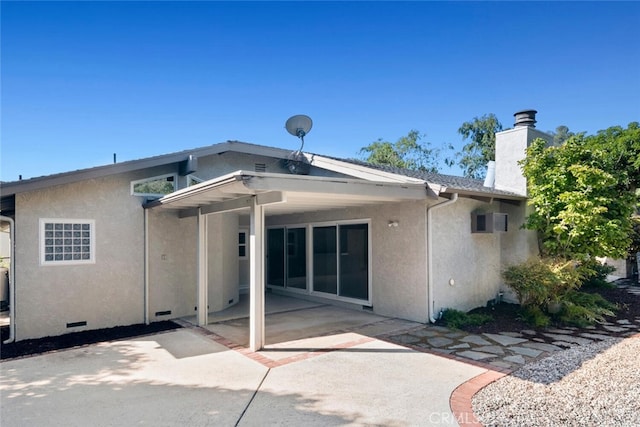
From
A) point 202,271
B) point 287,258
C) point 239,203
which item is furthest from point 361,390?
point 287,258

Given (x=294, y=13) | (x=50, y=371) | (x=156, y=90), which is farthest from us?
(x=156, y=90)

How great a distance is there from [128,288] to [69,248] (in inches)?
66.3

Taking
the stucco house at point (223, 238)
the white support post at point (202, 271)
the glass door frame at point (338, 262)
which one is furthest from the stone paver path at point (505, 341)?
the white support post at point (202, 271)

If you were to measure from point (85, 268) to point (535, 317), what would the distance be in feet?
36.1

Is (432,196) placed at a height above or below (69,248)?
above

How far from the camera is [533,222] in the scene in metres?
10.5

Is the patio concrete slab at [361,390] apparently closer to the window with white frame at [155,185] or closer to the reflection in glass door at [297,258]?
the window with white frame at [155,185]

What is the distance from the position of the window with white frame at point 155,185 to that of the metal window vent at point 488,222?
8.31 metres

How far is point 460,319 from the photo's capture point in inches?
365

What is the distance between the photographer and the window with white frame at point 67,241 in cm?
888

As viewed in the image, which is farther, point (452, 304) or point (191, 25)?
point (191, 25)

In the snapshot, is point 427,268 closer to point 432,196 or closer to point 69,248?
point 432,196

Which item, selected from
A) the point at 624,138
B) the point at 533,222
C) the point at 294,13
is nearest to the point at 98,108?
the point at 294,13

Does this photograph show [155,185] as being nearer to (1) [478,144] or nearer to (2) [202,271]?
(2) [202,271]
